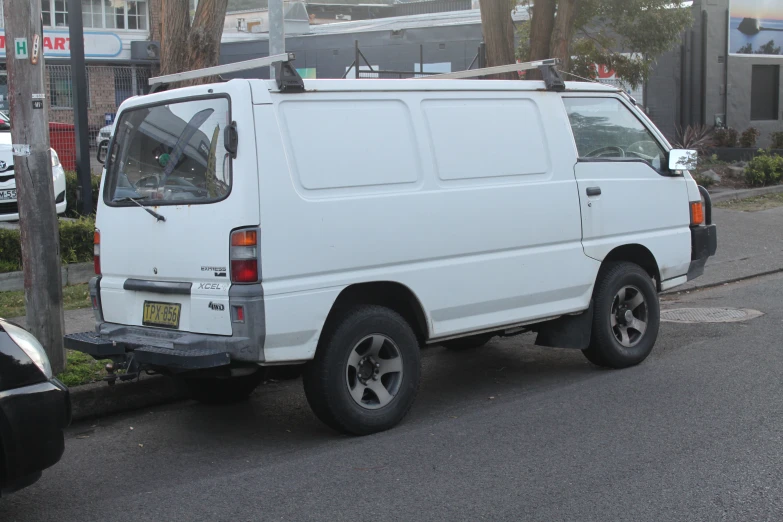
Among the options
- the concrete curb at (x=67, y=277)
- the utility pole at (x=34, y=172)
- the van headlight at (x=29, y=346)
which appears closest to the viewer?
the van headlight at (x=29, y=346)

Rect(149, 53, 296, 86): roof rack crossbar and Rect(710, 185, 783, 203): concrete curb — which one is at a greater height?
Rect(149, 53, 296, 86): roof rack crossbar

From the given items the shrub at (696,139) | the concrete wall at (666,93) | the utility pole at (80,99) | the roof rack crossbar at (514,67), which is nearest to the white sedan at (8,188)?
the utility pole at (80,99)

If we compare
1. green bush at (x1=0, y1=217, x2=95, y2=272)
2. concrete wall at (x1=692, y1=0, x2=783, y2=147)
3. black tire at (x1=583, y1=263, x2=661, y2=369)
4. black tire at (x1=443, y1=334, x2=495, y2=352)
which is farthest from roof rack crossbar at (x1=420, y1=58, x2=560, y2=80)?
concrete wall at (x1=692, y1=0, x2=783, y2=147)

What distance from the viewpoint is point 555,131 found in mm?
6629

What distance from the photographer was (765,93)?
26.7 meters

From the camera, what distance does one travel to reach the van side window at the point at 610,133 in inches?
271

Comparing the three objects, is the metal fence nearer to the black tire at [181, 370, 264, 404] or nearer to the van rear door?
the black tire at [181, 370, 264, 404]

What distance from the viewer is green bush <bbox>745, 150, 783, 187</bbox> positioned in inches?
730

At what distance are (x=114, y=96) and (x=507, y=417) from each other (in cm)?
2501

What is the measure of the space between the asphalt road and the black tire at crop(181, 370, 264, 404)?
94 millimetres

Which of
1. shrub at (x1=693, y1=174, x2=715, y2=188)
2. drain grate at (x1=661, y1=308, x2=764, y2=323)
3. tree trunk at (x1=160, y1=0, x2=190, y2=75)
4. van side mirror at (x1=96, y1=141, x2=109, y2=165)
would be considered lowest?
drain grate at (x1=661, y1=308, x2=764, y2=323)

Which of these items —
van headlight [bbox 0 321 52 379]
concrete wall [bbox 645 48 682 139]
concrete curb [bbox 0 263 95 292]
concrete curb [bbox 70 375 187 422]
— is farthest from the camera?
concrete wall [bbox 645 48 682 139]

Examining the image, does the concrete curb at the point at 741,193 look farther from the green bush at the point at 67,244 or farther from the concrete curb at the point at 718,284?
the green bush at the point at 67,244

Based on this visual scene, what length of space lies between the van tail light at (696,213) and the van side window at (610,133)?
0.51 meters
